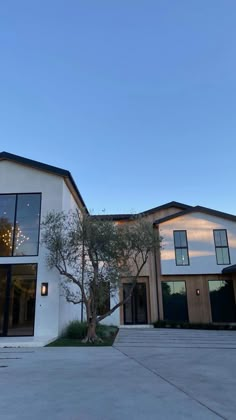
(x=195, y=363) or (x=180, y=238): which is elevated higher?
(x=180, y=238)

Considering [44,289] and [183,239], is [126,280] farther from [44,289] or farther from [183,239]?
[44,289]

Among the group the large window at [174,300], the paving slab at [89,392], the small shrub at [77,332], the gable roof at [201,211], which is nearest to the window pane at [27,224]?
the small shrub at [77,332]

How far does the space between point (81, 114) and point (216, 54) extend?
7.01m

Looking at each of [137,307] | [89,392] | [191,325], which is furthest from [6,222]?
[191,325]

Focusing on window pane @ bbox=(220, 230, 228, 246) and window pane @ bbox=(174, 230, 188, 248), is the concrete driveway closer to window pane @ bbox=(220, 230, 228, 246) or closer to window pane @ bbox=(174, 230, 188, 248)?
window pane @ bbox=(174, 230, 188, 248)

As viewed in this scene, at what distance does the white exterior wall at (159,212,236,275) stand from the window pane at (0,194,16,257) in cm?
779

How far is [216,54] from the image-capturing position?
1393 centimetres

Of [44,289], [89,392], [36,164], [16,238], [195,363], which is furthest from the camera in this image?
[36,164]

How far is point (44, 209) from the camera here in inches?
476

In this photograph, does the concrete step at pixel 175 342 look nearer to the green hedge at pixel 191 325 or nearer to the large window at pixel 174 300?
the green hedge at pixel 191 325

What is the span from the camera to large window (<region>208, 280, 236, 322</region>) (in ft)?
53.7

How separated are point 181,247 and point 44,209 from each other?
815 cm

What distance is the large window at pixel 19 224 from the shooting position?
11.8m

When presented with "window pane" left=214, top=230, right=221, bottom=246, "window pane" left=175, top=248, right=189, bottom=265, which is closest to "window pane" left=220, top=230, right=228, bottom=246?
"window pane" left=214, top=230, right=221, bottom=246
